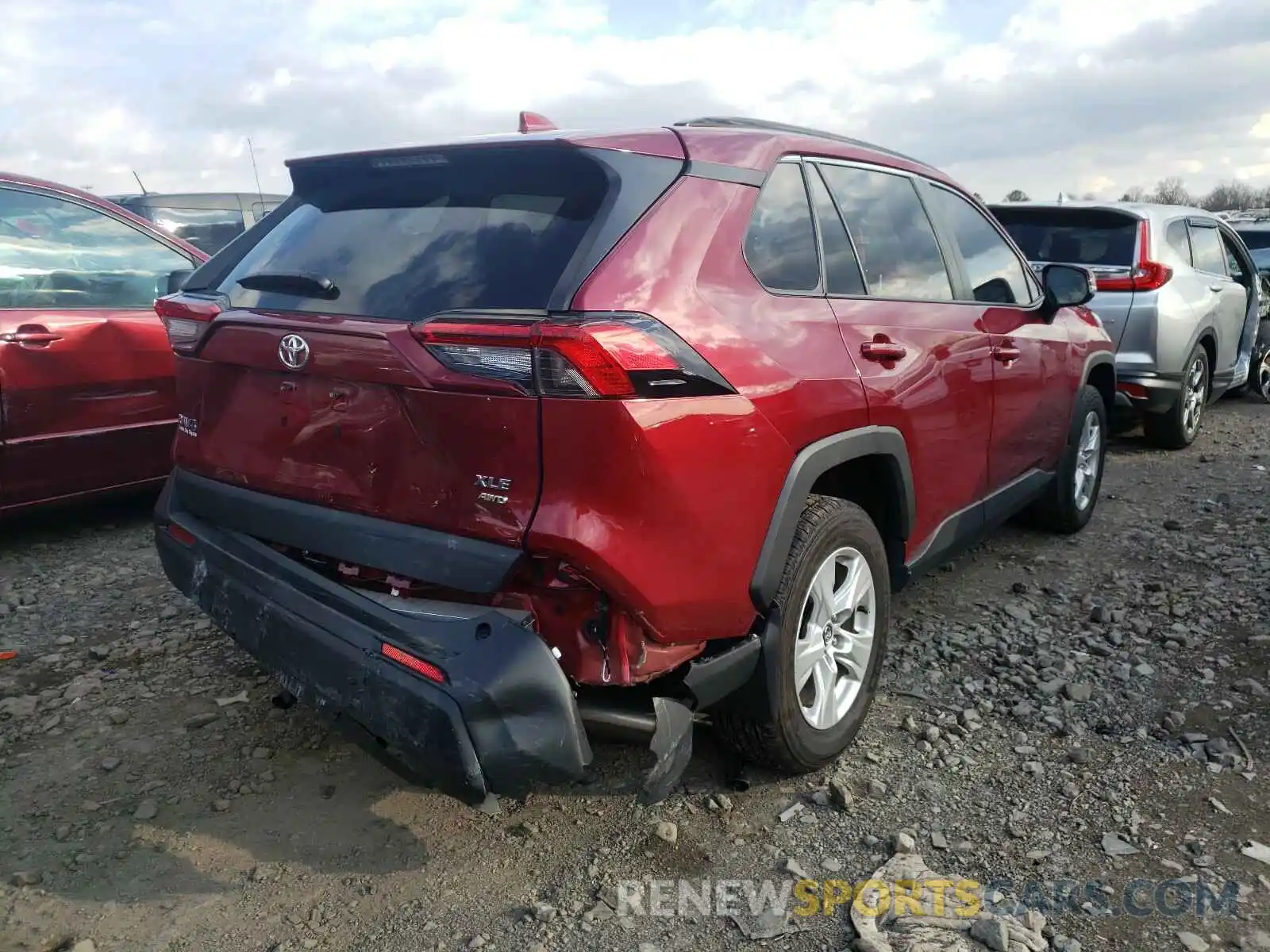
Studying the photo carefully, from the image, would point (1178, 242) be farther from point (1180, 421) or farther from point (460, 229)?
point (460, 229)

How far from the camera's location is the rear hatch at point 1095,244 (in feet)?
21.2

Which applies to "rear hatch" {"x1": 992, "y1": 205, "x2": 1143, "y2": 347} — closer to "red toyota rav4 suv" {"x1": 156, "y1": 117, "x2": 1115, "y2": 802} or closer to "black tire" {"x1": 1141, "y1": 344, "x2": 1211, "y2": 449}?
"black tire" {"x1": 1141, "y1": 344, "x2": 1211, "y2": 449}

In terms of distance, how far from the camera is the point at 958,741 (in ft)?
10.1

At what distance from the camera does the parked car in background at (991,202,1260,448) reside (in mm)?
6438

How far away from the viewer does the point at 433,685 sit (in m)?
2.07

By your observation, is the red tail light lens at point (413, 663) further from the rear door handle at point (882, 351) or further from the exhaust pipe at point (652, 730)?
the rear door handle at point (882, 351)

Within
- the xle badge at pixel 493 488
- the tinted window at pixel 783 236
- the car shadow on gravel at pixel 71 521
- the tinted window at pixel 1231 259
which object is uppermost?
the tinted window at pixel 783 236

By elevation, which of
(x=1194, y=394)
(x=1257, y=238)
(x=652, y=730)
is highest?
(x=1257, y=238)

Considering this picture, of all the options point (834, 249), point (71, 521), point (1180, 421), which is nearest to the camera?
point (834, 249)

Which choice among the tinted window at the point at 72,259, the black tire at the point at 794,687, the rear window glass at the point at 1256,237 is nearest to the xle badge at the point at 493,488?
the black tire at the point at 794,687

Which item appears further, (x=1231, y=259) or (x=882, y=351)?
(x=1231, y=259)

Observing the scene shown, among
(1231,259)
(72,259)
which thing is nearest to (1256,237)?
(1231,259)

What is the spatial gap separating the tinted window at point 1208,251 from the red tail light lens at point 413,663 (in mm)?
6947

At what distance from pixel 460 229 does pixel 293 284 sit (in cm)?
49
